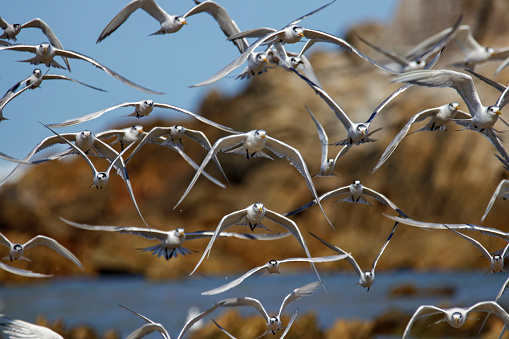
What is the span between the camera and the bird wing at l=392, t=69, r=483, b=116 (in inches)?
256

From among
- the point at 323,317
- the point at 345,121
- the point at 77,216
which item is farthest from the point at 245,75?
the point at 77,216

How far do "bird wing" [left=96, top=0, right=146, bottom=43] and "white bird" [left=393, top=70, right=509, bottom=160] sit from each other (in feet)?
9.82

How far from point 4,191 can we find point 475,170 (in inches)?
770

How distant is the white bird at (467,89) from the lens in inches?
258

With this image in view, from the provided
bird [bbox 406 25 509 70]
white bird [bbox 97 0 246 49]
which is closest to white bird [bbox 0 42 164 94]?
white bird [bbox 97 0 246 49]

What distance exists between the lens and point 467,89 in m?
6.99

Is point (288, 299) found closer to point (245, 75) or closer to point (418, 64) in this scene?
point (245, 75)

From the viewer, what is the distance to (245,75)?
7180 mm

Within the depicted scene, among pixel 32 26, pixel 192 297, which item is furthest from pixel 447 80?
pixel 192 297

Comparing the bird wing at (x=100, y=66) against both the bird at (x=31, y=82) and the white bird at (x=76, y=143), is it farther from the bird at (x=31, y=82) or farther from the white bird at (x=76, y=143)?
the white bird at (x=76, y=143)

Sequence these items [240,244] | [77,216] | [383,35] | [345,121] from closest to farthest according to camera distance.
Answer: [345,121], [240,244], [77,216], [383,35]

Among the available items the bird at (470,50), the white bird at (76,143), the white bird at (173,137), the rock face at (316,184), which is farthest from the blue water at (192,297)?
the white bird at (76,143)

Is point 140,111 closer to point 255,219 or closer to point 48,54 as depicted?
point 48,54

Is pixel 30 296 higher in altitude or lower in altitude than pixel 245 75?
lower
